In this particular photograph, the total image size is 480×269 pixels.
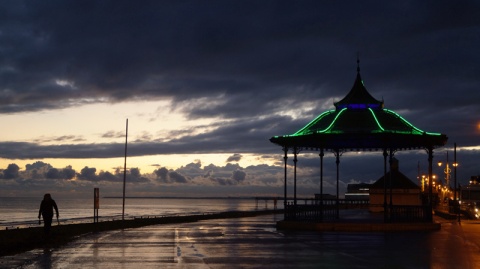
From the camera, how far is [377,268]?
16.6 meters

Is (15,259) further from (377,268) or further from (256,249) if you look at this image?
(377,268)

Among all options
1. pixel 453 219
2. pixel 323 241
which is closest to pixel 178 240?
pixel 323 241

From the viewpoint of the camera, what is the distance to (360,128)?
115 feet

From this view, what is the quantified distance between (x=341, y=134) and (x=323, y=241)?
9.42 metres

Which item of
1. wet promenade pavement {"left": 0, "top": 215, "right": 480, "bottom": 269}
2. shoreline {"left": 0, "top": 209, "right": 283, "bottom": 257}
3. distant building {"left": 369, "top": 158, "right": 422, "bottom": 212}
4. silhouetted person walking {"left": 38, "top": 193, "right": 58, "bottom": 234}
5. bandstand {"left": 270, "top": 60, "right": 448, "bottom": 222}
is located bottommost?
shoreline {"left": 0, "top": 209, "right": 283, "bottom": 257}

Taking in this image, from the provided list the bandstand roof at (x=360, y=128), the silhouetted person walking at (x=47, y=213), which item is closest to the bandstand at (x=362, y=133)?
the bandstand roof at (x=360, y=128)

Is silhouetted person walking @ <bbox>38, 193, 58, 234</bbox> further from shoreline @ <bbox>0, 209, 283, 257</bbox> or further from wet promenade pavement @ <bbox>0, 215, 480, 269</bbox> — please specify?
wet promenade pavement @ <bbox>0, 215, 480, 269</bbox>

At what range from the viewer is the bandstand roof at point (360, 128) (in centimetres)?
3459

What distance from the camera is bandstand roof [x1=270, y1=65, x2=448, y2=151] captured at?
3459 centimetres

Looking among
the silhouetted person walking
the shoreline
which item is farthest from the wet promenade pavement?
the silhouetted person walking

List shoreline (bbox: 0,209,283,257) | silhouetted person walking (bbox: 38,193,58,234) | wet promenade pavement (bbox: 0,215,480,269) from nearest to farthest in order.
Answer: wet promenade pavement (bbox: 0,215,480,269) < shoreline (bbox: 0,209,283,257) < silhouetted person walking (bbox: 38,193,58,234)

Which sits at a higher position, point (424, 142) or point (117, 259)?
point (424, 142)

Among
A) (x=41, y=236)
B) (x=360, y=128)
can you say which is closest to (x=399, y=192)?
(x=360, y=128)

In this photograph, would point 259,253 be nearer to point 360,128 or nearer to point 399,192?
A: point 360,128
